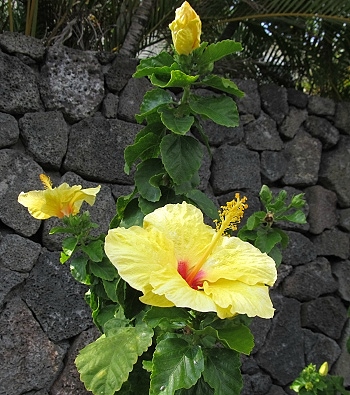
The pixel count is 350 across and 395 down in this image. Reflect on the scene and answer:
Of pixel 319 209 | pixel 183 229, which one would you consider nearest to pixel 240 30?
pixel 319 209

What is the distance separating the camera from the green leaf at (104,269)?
45.9 inches

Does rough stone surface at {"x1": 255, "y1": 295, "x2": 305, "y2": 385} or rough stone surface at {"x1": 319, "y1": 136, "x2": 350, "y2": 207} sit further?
rough stone surface at {"x1": 319, "y1": 136, "x2": 350, "y2": 207}

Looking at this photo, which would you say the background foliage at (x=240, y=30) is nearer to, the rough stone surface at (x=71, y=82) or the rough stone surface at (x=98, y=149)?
the rough stone surface at (x=71, y=82)

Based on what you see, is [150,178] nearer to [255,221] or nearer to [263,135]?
[255,221]

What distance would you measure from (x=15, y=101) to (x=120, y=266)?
4.11 ft

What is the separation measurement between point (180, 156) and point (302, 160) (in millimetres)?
1558

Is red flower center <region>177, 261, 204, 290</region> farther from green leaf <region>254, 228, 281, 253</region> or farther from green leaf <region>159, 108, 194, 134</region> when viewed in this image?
green leaf <region>254, 228, 281, 253</region>

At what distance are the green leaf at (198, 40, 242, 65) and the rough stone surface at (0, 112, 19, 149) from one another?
1011 mm

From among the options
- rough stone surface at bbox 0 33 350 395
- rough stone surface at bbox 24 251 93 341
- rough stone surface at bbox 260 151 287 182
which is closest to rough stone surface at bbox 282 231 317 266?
rough stone surface at bbox 0 33 350 395

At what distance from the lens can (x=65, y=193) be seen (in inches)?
44.2

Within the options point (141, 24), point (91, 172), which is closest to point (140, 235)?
point (91, 172)

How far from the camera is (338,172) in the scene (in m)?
2.48

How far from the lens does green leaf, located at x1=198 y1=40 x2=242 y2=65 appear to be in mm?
919

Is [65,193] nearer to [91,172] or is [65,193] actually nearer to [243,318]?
[243,318]
